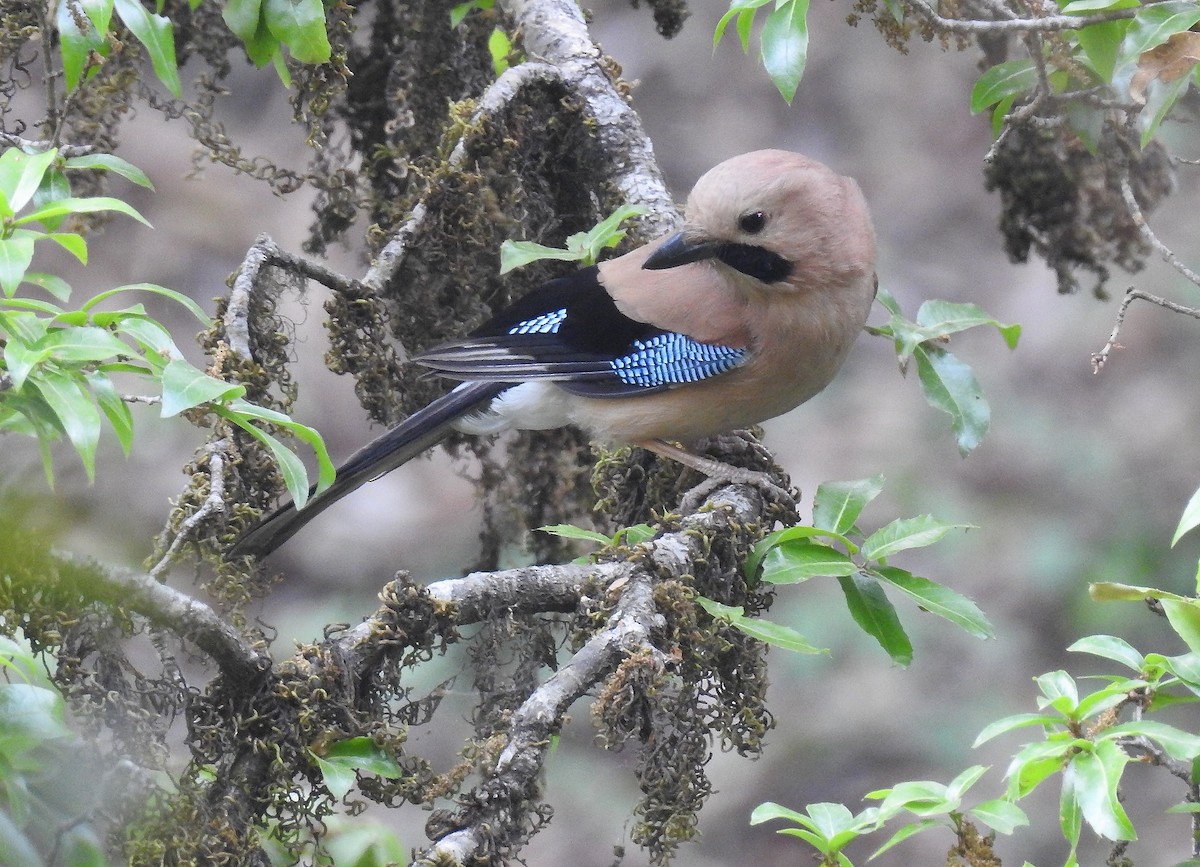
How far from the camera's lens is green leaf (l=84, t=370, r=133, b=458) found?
6.32 ft

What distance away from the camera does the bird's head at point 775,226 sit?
3.25m

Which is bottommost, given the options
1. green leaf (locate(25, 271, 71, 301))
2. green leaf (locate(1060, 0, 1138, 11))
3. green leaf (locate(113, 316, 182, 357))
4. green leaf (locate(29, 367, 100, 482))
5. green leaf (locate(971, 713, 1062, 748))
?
green leaf (locate(971, 713, 1062, 748))

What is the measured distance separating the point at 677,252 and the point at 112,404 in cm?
166

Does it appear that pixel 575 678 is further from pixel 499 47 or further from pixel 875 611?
pixel 499 47

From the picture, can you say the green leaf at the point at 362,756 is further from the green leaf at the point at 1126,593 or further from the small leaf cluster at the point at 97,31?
the small leaf cluster at the point at 97,31

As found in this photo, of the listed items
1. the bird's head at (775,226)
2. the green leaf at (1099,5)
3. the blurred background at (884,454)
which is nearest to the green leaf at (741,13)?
the bird's head at (775,226)

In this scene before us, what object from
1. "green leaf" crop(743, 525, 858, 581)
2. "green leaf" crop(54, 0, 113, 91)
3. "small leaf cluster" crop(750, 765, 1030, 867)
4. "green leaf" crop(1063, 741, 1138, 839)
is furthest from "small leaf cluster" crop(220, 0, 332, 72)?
"green leaf" crop(1063, 741, 1138, 839)

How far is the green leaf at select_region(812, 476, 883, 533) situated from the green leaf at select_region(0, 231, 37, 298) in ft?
5.22

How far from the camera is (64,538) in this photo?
963mm

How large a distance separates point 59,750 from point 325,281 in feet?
5.08

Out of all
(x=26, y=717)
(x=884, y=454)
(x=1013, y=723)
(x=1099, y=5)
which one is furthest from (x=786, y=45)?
(x=884, y=454)

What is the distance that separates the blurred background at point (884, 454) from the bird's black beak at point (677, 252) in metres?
2.18

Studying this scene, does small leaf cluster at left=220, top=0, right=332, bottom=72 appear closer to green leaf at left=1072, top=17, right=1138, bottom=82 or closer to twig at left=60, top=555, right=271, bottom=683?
twig at left=60, top=555, right=271, bottom=683

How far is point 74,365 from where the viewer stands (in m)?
1.94
